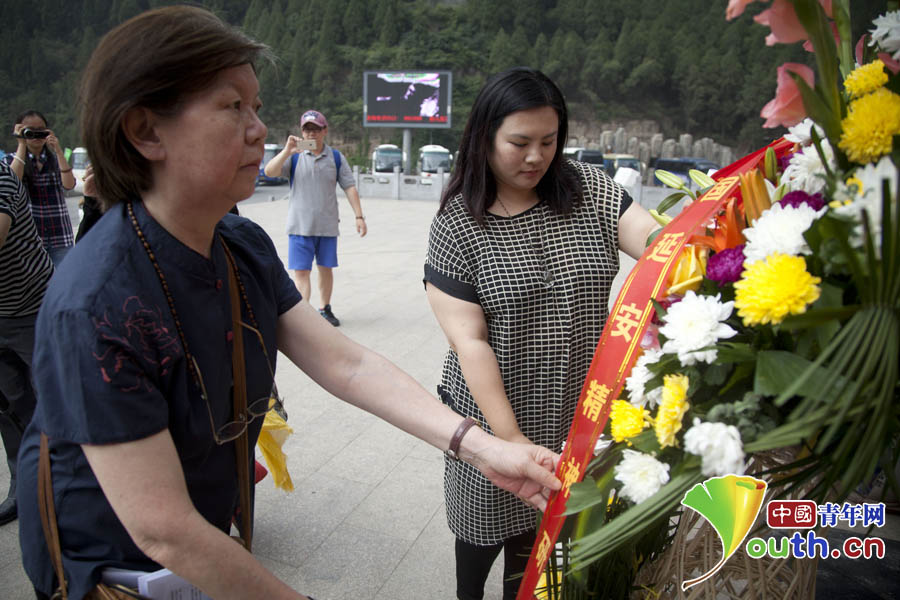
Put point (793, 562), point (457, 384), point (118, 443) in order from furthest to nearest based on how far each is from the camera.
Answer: point (457, 384) → point (793, 562) → point (118, 443)

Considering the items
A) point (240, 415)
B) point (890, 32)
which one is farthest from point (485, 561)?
point (890, 32)

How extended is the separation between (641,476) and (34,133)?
4.18m

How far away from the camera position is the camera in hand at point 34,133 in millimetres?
3851

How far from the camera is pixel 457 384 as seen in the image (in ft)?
6.13

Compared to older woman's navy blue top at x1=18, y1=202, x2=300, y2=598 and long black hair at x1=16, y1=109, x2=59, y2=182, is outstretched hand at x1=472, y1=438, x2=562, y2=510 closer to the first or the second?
older woman's navy blue top at x1=18, y1=202, x2=300, y2=598

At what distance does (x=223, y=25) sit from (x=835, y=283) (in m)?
0.97

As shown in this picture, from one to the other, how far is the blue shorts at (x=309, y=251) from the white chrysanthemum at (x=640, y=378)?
14.3 feet

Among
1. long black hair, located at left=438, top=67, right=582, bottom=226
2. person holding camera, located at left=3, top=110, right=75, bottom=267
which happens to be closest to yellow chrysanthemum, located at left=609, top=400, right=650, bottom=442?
long black hair, located at left=438, top=67, right=582, bottom=226

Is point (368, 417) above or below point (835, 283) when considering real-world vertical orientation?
below

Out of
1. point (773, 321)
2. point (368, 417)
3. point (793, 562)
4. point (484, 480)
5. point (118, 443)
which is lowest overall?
point (368, 417)

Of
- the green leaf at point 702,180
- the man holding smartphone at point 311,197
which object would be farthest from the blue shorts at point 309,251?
the green leaf at point 702,180

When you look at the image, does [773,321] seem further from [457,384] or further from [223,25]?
[457,384]

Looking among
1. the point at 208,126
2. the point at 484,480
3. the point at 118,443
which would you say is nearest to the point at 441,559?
the point at 484,480
